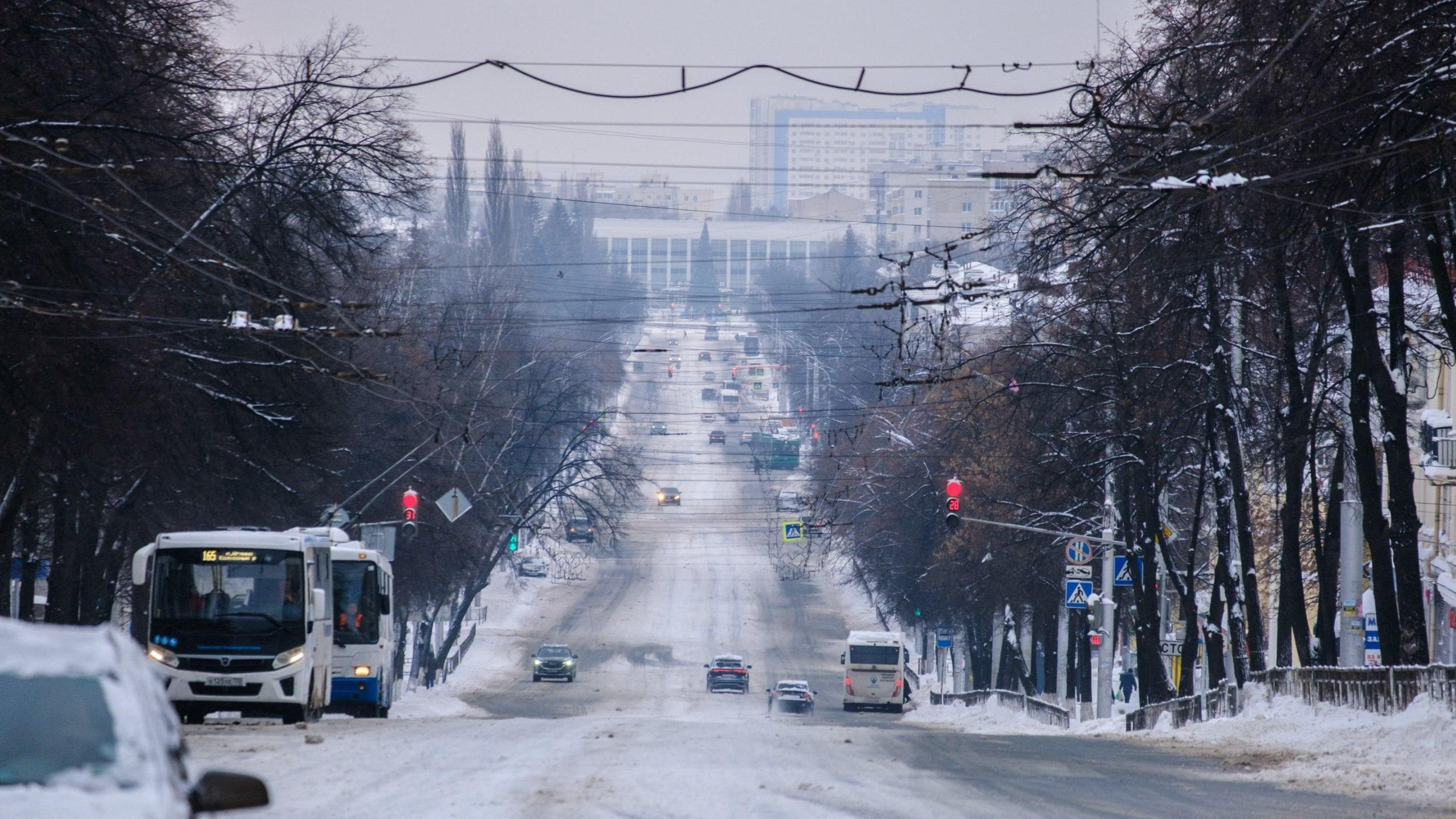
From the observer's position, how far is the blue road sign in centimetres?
3931

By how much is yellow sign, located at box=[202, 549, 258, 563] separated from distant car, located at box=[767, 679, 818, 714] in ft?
104

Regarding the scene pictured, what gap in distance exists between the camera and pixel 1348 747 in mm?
18547

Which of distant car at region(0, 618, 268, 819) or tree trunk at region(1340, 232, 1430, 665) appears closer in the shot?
distant car at region(0, 618, 268, 819)

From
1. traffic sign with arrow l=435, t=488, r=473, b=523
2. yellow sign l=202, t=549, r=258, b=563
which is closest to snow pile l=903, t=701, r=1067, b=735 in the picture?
traffic sign with arrow l=435, t=488, r=473, b=523

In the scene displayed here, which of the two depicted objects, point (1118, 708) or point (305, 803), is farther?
point (1118, 708)

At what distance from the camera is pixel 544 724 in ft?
78.1

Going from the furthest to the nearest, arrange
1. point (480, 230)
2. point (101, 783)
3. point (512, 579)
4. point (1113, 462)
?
1. point (480, 230)
2. point (512, 579)
3. point (1113, 462)
4. point (101, 783)

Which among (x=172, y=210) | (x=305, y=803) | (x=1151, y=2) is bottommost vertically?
(x=305, y=803)

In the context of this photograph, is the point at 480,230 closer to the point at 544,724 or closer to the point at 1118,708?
the point at 1118,708

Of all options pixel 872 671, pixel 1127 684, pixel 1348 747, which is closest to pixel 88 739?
pixel 1348 747

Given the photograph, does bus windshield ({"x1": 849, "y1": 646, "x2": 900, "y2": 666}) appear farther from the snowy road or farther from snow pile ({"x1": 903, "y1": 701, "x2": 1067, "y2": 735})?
the snowy road

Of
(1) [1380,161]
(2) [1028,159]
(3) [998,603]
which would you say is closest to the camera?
(1) [1380,161]

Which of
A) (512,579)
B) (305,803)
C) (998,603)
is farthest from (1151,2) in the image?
(512,579)

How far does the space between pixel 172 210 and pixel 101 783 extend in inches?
853
